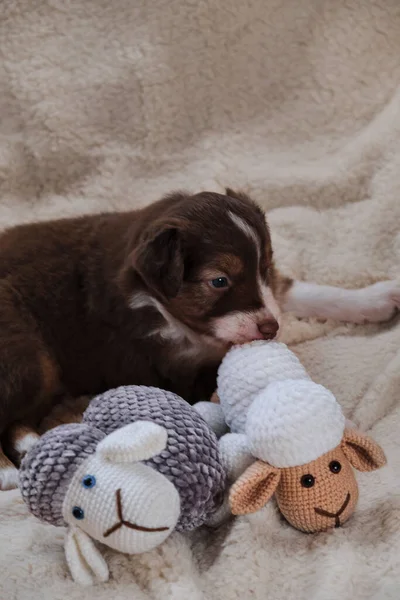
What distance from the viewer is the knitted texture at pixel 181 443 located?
1874mm

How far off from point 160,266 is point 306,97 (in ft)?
6.75

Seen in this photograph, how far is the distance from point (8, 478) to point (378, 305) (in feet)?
5.39

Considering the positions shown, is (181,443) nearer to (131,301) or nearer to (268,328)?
(268,328)

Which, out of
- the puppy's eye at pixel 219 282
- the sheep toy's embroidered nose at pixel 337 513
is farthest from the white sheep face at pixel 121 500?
the puppy's eye at pixel 219 282

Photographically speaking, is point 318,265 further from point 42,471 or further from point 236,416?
point 42,471

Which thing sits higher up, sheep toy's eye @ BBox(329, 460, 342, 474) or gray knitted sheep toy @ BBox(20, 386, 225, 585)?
sheep toy's eye @ BBox(329, 460, 342, 474)

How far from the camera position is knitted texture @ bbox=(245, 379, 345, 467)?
188 centimetres

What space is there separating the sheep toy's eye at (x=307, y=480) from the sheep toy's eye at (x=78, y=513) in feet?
1.82

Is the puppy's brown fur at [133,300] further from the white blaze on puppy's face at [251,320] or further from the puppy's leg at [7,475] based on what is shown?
the puppy's leg at [7,475]

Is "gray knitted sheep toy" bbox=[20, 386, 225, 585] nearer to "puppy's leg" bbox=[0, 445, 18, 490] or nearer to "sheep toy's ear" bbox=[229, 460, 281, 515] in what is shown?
"sheep toy's ear" bbox=[229, 460, 281, 515]

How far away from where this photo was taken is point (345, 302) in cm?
327

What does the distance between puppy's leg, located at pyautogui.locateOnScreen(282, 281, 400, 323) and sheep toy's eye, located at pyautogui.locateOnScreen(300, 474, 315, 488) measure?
1.41 metres

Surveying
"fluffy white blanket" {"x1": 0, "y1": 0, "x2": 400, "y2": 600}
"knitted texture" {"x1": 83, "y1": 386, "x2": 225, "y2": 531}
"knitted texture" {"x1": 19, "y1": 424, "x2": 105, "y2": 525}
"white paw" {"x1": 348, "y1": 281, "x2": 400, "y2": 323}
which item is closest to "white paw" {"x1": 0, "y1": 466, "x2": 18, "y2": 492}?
"knitted texture" {"x1": 83, "y1": 386, "x2": 225, "y2": 531}

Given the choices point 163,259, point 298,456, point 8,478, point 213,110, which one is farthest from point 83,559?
point 213,110
